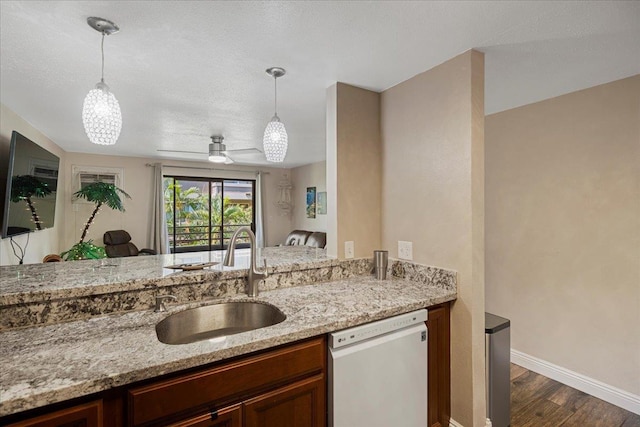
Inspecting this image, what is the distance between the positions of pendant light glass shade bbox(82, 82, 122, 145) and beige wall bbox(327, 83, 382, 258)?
4.26ft

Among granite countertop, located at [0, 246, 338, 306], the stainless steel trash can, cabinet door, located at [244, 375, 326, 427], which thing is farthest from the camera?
the stainless steel trash can

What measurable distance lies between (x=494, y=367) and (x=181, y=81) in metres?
2.83

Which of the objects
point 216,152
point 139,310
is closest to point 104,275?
point 139,310

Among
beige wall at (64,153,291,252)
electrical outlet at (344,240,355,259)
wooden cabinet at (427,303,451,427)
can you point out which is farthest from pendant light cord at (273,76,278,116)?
beige wall at (64,153,291,252)

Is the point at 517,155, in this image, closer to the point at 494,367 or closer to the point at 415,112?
the point at 415,112

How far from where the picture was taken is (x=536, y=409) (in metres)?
A: 2.11

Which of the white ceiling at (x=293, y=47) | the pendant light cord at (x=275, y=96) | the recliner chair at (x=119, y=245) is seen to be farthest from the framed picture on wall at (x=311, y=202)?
the white ceiling at (x=293, y=47)

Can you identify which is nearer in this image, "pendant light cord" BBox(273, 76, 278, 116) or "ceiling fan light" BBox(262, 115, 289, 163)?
"ceiling fan light" BBox(262, 115, 289, 163)

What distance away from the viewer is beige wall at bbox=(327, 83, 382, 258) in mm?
2141

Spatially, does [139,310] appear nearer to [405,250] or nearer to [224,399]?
[224,399]

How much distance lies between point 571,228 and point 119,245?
615 centimetres

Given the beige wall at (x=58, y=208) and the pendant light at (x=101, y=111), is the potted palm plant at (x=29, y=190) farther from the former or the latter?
the pendant light at (x=101, y=111)

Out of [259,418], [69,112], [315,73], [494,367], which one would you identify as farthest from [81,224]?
[494,367]

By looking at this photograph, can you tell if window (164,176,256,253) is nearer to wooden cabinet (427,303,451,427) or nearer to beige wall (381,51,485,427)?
beige wall (381,51,485,427)
